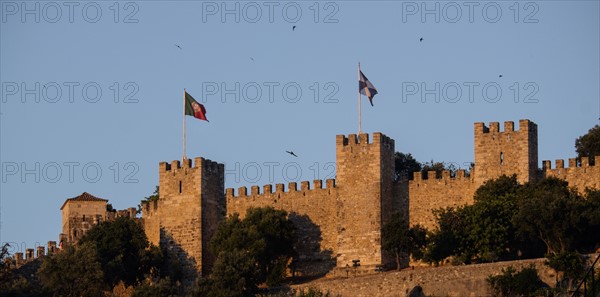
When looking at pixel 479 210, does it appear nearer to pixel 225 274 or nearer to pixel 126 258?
pixel 225 274

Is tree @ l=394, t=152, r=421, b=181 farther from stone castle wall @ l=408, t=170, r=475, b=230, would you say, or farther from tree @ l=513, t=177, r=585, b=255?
tree @ l=513, t=177, r=585, b=255

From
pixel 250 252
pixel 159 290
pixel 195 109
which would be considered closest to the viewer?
pixel 159 290

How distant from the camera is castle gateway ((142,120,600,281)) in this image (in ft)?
240

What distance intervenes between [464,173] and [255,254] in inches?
352

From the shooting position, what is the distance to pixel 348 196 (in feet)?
245

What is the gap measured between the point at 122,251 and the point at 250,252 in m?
5.99

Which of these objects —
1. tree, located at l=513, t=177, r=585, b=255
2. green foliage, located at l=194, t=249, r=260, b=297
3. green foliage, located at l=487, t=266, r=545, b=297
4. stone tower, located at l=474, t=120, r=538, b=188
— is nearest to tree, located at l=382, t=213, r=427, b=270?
stone tower, located at l=474, t=120, r=538, b=188

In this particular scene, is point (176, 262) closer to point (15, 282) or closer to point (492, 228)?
point (15, 282)

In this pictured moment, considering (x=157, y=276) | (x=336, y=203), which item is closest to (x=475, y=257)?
(x=336, y=203)

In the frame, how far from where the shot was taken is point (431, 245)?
71.9 metres

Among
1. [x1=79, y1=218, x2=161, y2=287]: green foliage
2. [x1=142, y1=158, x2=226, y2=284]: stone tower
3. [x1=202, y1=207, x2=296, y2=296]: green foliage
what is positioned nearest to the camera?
[x1=202, y1=207, x2=296, y2=296]: green foliage

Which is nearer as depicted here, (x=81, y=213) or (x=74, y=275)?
(x=74, y=275)

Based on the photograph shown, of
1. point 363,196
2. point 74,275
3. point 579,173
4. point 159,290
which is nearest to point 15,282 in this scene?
point 74,275

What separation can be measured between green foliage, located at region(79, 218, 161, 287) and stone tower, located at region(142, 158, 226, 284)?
1165mm
